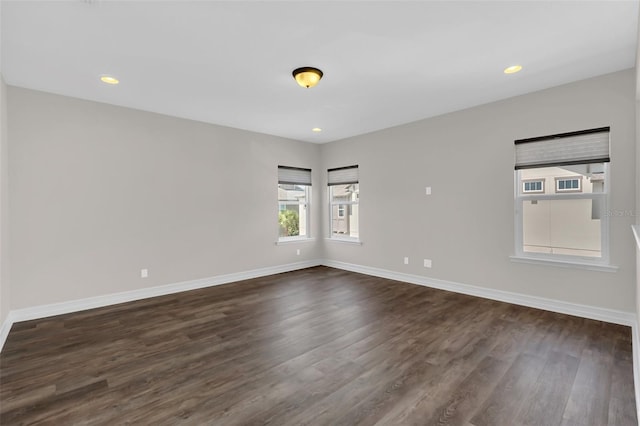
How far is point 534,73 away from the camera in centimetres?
324

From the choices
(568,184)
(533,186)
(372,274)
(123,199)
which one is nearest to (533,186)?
(533,186)

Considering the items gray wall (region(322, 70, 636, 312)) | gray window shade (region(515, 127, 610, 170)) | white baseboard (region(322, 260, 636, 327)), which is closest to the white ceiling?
gray wall (region(322, 70, 636, 312))

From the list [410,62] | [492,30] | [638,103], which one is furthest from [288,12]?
[638,103]

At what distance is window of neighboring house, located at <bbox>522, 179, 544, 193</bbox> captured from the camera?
382cm

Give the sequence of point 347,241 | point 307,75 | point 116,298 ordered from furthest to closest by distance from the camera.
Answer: point 347,241 < point 116,298 < point 307,75

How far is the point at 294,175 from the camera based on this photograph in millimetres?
6191

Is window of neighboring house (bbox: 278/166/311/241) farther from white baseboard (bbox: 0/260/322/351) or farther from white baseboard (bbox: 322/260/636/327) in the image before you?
white baseboard (bbox: 322/260/636/327)

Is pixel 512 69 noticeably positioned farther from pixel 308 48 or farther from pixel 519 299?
pixel 519 299

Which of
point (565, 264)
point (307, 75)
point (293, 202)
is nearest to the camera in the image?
point (307, 75)

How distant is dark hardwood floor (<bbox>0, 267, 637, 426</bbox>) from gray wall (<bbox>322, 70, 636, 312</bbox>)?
1.62 ft

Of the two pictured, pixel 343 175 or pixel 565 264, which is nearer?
pixel 565 264

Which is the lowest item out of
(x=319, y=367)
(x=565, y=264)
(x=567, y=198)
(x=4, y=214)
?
(x=319, y=367)

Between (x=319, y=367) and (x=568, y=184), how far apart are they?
3.58 m

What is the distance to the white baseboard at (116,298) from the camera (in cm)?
343
